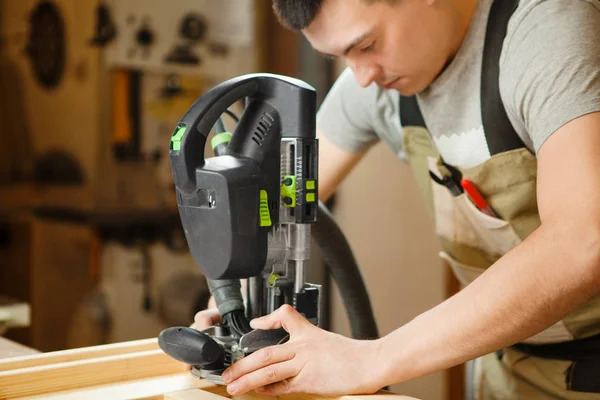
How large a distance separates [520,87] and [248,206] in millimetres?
→ 452

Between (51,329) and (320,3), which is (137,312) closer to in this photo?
(51,329)

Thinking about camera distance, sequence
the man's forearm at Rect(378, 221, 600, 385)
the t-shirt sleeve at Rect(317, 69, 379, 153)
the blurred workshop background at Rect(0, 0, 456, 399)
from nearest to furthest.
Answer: the man's forearm at Rect(378, 221, 600, 385) < the t-shirt sleeve at Rect(317, 69, 379, 153) < the blurred workshop background at Rect(0, 0, 456, 399)

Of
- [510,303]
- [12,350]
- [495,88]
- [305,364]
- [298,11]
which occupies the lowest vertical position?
[12,350]

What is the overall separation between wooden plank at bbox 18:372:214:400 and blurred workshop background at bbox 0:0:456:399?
8.38 feet

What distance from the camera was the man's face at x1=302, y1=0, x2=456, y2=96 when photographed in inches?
48.6

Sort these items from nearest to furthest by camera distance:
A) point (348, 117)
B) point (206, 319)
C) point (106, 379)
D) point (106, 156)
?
point (106, 379) → point (206, 319) → point (348, 117) → point (106, 156)

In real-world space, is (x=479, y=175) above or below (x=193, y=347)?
above

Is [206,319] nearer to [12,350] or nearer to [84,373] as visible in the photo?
[84,373]

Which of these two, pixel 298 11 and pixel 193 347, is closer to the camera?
pixel 193 347

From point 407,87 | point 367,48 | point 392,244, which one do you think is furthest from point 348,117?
point 392,244

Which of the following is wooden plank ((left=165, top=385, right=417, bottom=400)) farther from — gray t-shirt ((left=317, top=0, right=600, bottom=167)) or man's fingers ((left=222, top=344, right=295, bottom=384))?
gray t-shirt ((left=317, top=0, right=600, bottom=167))


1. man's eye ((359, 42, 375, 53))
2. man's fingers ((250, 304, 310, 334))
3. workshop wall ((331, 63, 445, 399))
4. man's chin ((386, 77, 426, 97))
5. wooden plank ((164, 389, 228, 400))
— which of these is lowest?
workshop wall ((331, 63, 445, 399))

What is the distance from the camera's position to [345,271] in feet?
4.81

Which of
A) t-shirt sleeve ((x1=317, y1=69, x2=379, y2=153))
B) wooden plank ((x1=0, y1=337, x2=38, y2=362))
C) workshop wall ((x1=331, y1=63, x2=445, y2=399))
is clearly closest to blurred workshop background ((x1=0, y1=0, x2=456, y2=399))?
workshop wall ((x1=331, y1=63, x2=445, y2=399))
